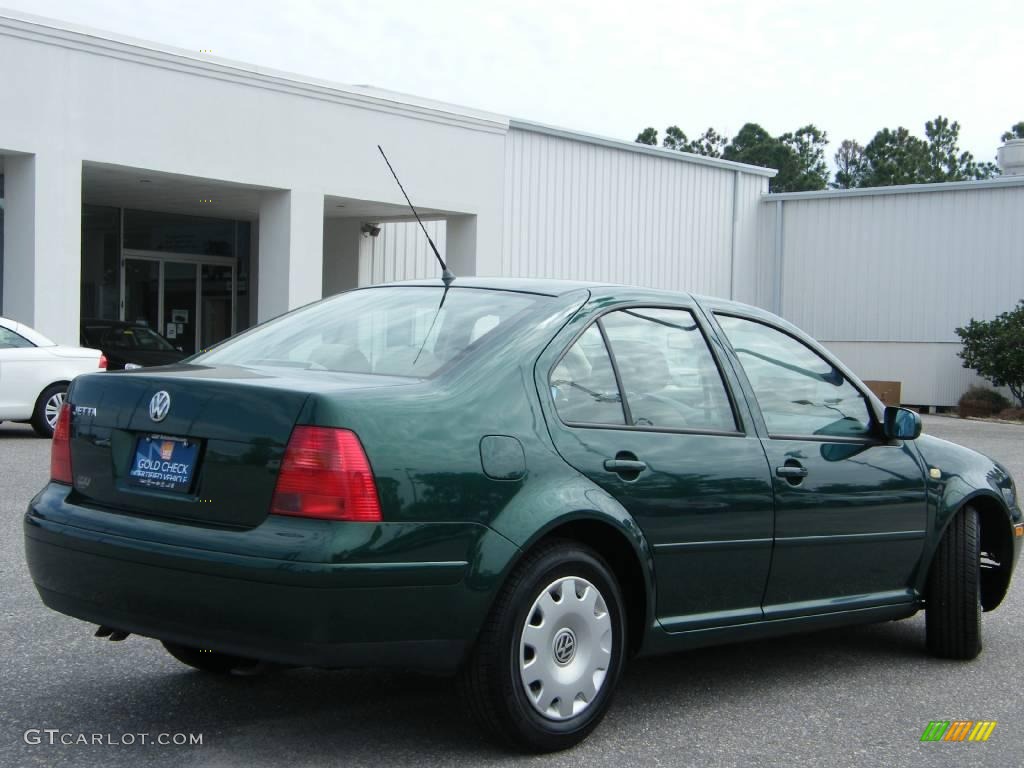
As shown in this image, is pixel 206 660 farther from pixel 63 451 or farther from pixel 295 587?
pixel 295 587

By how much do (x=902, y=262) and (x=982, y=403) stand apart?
5599mm

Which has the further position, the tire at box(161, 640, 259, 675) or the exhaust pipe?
the tire at box(161, 640, 259, 675)

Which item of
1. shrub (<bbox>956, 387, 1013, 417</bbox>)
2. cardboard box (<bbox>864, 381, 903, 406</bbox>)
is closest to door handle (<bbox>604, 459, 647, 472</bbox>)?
cardboard box (<bbox>864, 381, 903, 406</bbox>)

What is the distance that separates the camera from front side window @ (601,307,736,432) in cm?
477

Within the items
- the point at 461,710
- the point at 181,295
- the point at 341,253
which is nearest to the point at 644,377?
the point at 461,710

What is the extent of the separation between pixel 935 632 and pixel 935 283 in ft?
92.9

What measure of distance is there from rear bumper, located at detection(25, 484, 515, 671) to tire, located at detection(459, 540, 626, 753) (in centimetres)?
11

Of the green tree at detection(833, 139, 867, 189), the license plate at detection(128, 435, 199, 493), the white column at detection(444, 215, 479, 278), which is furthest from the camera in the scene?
the green tree at detection(833, 139, 867, 189)

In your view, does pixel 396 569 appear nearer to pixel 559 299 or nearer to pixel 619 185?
pixel 559 299

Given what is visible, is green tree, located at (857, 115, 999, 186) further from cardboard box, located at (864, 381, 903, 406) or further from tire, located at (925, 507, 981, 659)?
tire, located at (925, 507, 981, 659)

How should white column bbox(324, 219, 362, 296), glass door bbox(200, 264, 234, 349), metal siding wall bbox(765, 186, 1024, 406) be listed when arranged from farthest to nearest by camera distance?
metal siding wall bbox(765, 186, 1024, 406) < glass door bbox(200, 264, 234, 349) < white column bbox(324, 219, 362, 296)

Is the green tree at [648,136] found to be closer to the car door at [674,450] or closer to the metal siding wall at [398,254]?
the metal siding wall at [398,254]

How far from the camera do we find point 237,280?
2930 cm

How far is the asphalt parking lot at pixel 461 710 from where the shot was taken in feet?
14.0
